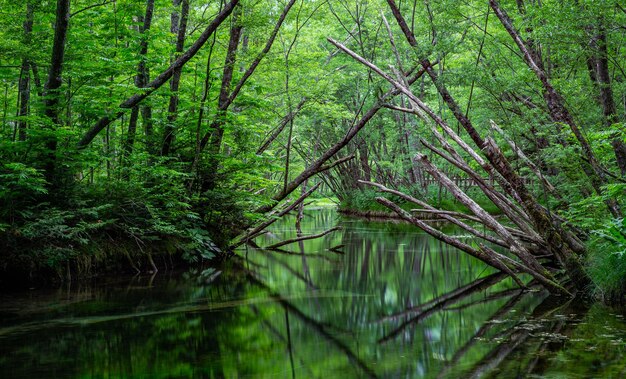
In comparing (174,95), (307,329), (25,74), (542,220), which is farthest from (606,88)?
(25,74)

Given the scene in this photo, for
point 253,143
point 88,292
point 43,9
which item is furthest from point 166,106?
point 88,292

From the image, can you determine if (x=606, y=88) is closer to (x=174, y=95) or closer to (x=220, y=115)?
(x=220, y=115)

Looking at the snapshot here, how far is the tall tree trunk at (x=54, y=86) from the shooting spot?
8.02m

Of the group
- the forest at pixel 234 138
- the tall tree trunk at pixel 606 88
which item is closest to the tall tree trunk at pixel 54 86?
the forest at pixel 234 138

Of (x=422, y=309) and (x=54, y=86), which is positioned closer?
(x=422, y=309)

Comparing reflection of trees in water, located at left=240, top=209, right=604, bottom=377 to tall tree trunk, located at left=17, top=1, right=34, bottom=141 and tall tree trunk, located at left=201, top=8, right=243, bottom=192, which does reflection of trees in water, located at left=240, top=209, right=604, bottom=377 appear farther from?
tall tree trunk, located at left=17, top=1, right=34, bottom=141

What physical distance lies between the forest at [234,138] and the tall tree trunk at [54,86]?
0.03 metres

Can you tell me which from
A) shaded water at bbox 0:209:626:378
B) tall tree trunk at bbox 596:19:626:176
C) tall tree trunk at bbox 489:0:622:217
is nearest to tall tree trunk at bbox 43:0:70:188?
shaded water at bbox 0:209:626:378

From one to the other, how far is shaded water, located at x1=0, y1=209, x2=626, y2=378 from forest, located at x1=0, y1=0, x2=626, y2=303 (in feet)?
2.45

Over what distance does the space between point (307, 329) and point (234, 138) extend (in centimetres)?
649

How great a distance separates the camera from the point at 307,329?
6078 mm

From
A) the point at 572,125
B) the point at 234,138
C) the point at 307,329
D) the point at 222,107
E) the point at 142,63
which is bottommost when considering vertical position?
the point at 307,329

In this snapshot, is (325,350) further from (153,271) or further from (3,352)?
(153,271)

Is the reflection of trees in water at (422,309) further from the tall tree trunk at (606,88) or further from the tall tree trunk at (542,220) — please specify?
the tall tree trunk at (606,88)
